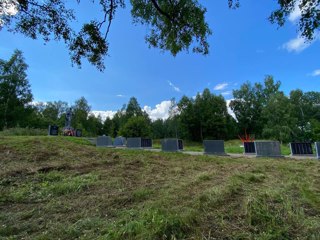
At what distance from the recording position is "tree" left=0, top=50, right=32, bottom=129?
1538 inches

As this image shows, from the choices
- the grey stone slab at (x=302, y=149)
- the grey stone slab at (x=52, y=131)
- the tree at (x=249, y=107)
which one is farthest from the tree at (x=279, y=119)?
the grey stone slab at (x=52, y=131)

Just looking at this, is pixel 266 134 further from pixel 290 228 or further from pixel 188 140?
pixel 290 228

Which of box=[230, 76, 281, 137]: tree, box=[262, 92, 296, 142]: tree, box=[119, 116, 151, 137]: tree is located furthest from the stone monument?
box=[230, 76, 281, 137]: tree

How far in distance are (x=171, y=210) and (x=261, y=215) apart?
55.0 inches

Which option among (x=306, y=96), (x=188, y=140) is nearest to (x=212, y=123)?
(x=188, y=140)

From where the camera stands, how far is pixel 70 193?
4.70 m

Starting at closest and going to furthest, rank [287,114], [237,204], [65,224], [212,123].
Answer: [65,224]
[237,204]
[287,114]
[212,123]

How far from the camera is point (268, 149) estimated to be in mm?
13547

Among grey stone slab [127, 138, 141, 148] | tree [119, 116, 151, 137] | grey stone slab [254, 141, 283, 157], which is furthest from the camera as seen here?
tree [119, 116, 151, 137]

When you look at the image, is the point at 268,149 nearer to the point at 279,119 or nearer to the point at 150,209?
the point at 150,209

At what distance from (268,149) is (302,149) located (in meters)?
2.49

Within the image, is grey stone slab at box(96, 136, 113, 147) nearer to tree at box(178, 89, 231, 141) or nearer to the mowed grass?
the mowed grass

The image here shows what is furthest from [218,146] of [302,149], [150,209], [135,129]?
[135,129]

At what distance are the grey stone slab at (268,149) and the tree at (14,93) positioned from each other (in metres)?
43.4
